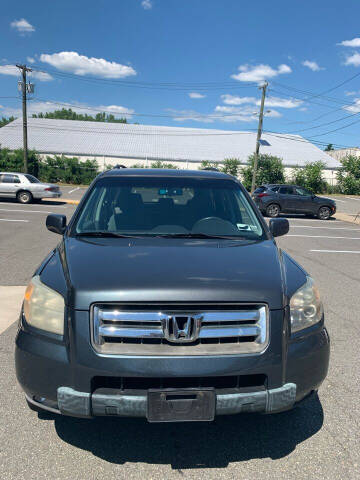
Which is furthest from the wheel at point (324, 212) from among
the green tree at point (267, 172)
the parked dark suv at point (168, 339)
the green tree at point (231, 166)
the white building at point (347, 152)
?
the white building at point (347, 152)

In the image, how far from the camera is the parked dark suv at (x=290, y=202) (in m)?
20.7

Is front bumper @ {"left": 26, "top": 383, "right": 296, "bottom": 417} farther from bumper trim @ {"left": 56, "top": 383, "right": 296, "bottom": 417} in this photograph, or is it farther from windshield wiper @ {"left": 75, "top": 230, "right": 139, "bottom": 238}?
windshield wiper @ {"left": 75, "top": 230, "right": 139, "bottom": 238}

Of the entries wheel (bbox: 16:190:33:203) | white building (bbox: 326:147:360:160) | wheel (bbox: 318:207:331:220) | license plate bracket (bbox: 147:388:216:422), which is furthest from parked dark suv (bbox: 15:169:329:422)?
white building (bbox: 326:147:360:160)

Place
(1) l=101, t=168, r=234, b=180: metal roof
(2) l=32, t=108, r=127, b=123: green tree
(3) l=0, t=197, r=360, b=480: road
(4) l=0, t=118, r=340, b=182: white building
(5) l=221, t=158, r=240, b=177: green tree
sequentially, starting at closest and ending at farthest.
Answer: (3) l=0, t=197, r=360, b=480: road, (1) l=101, t=168, r=234, b=180: metal roof, (5) l=221, t=158, r=240, b=177: green tree, (4) l=0, t=118, r=340, b=182: white building, (2) l=32, t=108, r=127, b=123: green tree

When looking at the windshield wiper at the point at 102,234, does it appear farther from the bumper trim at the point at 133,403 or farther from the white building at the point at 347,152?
the white building at the point at 347,152

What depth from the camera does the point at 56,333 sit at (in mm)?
2283

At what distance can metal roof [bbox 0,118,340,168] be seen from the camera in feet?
151

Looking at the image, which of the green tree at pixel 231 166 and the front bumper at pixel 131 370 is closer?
the front bumper at pixel 131 370

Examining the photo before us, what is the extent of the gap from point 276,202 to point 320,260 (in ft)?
38.6

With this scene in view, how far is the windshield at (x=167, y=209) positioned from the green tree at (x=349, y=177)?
4332cm

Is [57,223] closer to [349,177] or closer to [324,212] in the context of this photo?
[324,212]

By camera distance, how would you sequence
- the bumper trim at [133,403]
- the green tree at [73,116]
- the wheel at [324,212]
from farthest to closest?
the green tree at [73,116] → the wheel at [324,212] → the bumper trim at [133,403]

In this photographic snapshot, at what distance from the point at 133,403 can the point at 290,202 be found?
19.9 metres

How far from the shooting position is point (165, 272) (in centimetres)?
240
